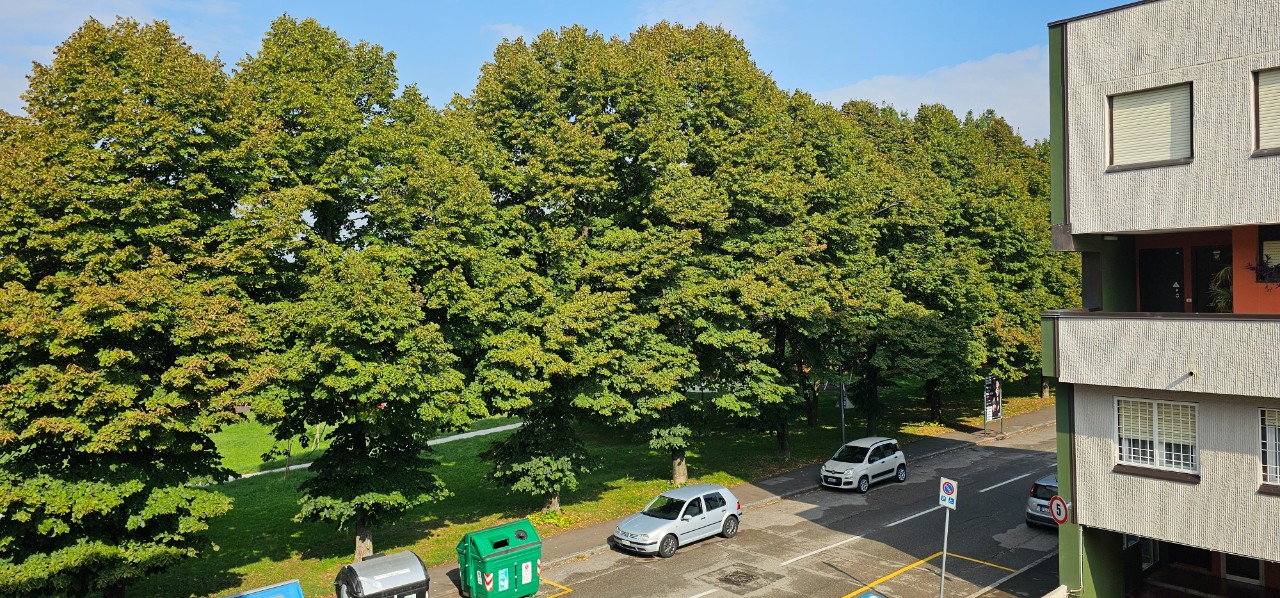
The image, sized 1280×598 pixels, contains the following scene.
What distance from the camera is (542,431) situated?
2414cm

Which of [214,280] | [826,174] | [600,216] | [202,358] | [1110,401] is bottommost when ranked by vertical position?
[1110,401]

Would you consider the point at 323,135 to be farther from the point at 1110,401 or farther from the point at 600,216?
the point at 1110,401

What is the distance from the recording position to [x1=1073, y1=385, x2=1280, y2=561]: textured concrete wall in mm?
13156

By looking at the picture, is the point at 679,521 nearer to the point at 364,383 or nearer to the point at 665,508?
the point at 665,508

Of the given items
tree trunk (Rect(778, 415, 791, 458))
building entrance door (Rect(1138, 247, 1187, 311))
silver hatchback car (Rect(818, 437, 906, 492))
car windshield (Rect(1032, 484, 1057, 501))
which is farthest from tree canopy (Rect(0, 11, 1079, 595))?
building entrance door (Rect(1138, 247, 1187, 311))

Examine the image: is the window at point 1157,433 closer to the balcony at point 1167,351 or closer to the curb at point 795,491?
the balcony at point 1167,351

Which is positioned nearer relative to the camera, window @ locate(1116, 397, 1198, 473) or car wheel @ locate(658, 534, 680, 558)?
window @ locate(1116, 397, 1198, 473)

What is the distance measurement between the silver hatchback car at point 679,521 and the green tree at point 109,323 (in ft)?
31.3

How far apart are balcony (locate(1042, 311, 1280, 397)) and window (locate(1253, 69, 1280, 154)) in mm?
2786

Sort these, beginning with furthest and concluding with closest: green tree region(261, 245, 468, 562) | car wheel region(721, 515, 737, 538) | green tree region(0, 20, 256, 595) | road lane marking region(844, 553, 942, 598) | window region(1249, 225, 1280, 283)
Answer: car wheel region(721, 515, 737, 538) < road lane marking region(844, 553, 942, 598) < green tree region(261, 245, 468, 562) < green tree region(0, 20, 256, 595) < window region(1249, 225, 1280, 283)

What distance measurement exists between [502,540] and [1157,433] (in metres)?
13.1

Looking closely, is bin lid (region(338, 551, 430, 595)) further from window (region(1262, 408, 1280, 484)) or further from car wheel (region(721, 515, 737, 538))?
window (region(1262, 408, 1280, 484))

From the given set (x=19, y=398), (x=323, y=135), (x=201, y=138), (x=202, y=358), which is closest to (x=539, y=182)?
(x=323, y=135)

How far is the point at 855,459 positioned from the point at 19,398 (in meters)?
22.8
